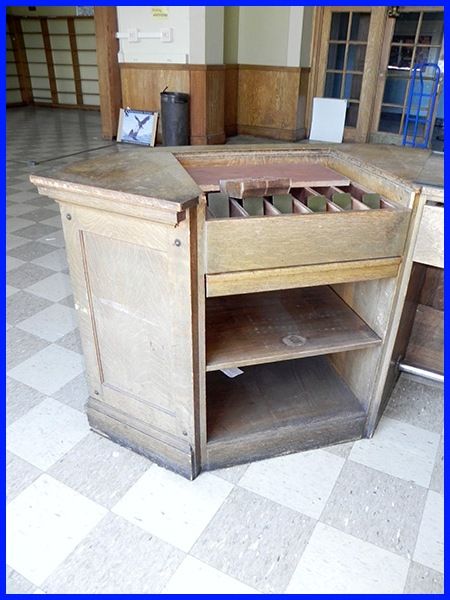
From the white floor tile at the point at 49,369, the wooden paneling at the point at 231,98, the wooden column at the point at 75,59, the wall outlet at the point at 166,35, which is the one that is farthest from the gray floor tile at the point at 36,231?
the wooden column at the point at 75,59

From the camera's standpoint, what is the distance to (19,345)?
2.26 meters

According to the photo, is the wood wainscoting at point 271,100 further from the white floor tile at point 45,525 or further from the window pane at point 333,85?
the white floor tile at point 45,525

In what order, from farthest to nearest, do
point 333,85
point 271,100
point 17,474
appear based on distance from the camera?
point 271,100
point 333,85
point 17,474

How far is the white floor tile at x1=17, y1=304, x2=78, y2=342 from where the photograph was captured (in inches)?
92.7

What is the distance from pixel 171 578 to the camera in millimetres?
1264

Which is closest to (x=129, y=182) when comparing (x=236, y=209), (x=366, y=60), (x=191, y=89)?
(x=236, y=209)

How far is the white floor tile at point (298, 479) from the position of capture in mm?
1491

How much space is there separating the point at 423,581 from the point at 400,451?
480mm

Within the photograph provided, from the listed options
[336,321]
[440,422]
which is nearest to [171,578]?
[336,321]

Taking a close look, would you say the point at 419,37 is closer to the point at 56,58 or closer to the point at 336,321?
the point at 336,321

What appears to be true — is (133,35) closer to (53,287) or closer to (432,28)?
(432,28)

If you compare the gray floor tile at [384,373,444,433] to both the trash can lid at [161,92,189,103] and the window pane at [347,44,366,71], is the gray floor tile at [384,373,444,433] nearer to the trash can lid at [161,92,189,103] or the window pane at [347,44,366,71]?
the trash can lid at [161,92,189,103]

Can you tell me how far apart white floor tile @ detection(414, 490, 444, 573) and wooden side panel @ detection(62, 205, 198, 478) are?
713 mm

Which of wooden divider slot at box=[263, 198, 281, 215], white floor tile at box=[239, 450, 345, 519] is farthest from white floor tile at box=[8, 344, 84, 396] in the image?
wooden divider slot at box=[263, 198, 281, 215]
